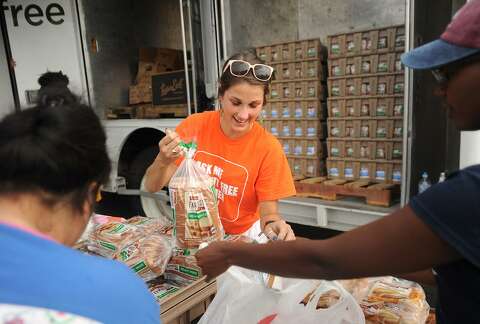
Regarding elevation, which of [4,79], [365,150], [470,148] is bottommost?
[365,150]

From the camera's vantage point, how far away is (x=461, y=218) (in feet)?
2.41

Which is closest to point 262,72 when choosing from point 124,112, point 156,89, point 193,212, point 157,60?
point 193,212

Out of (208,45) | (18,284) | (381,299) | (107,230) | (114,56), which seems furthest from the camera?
(114,56)

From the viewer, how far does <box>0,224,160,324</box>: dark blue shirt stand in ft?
2.10

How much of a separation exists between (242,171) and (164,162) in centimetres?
41

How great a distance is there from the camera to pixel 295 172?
420cm

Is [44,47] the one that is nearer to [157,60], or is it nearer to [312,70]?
[157,60]

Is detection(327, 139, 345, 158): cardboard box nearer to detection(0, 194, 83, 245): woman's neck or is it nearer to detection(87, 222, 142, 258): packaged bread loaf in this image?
detection(87, 222, 142, 258): packaged bread loaf

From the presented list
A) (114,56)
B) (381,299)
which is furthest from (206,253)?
(114,56)

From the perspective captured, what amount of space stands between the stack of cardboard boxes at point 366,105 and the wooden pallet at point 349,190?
14 cm

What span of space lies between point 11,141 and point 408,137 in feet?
9.28

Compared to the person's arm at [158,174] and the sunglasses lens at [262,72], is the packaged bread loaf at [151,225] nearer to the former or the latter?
the person's arm at [158,174]

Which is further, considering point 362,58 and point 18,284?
point 362,58

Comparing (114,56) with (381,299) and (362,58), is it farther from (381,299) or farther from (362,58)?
(381,299)
